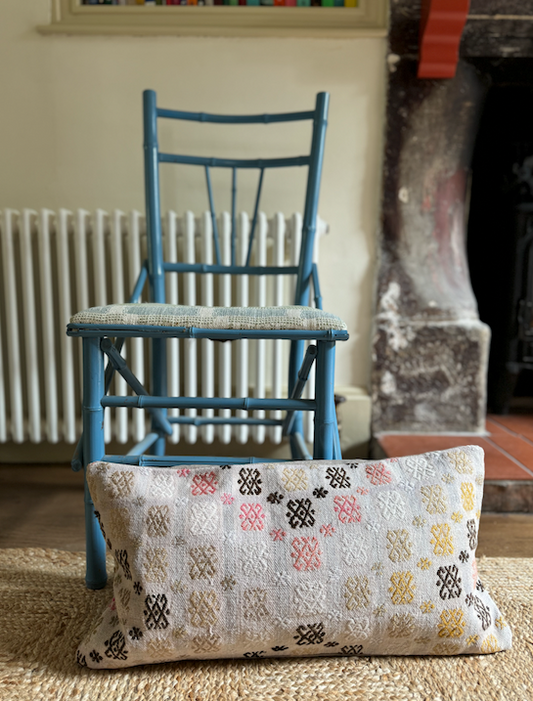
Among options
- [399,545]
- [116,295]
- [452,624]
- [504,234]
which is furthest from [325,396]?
[504,234]

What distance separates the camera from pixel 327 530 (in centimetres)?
65

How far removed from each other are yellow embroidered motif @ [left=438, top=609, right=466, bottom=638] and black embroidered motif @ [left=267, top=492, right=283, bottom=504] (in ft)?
0.81

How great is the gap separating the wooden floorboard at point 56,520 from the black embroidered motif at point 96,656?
409 millimetres

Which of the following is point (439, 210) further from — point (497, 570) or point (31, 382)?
point (31, 382)

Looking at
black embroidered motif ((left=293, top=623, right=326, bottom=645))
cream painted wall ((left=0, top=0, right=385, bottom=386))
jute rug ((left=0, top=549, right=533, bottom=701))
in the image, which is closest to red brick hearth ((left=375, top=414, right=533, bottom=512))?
jute rug ((left=0, top=549, right=533, bottom=701))

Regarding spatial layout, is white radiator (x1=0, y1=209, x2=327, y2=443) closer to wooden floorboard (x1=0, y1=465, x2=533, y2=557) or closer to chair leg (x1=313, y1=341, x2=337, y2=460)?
wooden floorboard (x1=0, y1=465, x2=533, y2=557)

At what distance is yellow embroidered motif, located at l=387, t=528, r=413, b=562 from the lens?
2.12 feet

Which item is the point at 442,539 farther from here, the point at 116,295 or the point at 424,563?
the point at 116,295

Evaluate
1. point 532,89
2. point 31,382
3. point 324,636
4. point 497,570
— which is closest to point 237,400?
point 324,636

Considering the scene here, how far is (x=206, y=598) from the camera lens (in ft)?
2.03

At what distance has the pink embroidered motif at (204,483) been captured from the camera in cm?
67

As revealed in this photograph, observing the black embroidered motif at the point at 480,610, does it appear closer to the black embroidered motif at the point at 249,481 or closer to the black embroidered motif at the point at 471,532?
the black embroidered motif at the point at 471,532

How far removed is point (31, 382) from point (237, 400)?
85 centimetres

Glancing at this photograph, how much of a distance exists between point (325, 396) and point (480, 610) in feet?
1.14
